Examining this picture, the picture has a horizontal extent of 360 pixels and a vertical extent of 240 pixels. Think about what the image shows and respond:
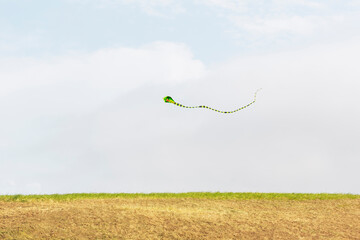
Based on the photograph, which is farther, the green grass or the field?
the green grass

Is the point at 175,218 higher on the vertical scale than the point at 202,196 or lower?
lower

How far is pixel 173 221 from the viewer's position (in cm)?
1384

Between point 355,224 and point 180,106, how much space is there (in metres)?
7.02

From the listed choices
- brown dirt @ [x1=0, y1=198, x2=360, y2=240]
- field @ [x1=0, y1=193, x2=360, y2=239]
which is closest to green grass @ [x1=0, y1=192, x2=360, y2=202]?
field @ [x1=0, y1=193, x2=360, y2=239]

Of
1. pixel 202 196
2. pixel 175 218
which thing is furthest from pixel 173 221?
pixel 202 196

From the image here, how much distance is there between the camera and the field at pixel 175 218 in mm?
12891

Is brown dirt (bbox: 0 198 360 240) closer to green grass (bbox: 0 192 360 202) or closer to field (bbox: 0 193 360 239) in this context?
field (bbox: 0 193 360 239)

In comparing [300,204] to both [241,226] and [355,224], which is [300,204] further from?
[241,226]

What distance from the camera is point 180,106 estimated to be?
12.5 meters

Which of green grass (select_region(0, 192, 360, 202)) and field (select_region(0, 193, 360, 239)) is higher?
green grass (select_region(0, 192, 360, 202))

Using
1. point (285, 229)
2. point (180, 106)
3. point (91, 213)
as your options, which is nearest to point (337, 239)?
point (285, 229)

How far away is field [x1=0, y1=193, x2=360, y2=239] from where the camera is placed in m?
→ 12.9

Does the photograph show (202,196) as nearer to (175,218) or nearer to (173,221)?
(175,218)

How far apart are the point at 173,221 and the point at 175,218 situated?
29 cm
